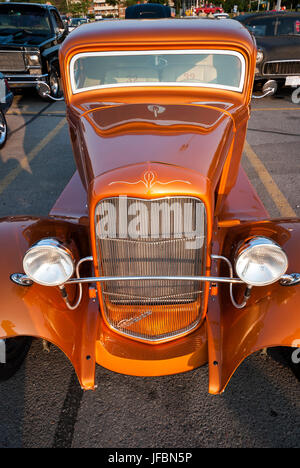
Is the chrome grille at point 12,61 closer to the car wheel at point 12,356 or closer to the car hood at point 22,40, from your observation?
the car hood at point 22,40

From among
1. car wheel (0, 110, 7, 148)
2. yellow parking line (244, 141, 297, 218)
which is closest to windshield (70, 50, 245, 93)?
yellow parking line (244, 141, 297, 218)

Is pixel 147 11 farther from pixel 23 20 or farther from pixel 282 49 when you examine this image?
pixel 282 49

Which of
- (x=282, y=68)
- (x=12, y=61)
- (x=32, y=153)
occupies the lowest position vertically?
(x=32, y=153)

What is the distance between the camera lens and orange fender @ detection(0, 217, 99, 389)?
6.71 feet

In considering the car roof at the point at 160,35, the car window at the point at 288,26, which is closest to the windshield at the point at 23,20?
the car window at the point at 288,26

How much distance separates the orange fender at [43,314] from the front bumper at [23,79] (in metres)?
7.13

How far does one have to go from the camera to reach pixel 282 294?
2.07m

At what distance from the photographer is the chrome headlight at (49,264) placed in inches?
74.9

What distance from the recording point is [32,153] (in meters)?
6.14

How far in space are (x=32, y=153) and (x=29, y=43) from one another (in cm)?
400

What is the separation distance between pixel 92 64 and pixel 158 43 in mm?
612

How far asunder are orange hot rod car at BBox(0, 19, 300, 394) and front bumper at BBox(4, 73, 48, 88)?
611 centimetres

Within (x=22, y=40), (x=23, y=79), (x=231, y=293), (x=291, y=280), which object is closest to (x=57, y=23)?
(x=22, y=40)

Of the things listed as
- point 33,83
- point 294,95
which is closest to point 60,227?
point 33,83
